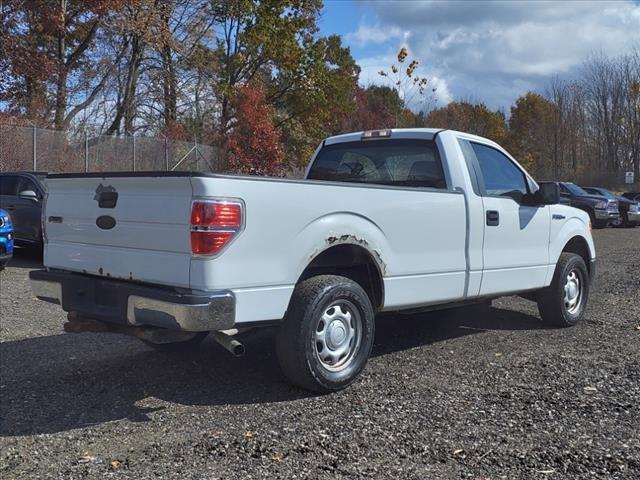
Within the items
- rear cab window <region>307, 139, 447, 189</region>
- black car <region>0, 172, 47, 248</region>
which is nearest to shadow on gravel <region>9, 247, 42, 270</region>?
black car <region>0, 172, 47, 248</region>

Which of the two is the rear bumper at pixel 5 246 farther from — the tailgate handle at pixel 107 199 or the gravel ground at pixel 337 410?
the tailgate handle at pixel 107 199

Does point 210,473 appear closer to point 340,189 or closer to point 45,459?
point 45,459

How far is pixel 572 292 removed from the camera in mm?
7297

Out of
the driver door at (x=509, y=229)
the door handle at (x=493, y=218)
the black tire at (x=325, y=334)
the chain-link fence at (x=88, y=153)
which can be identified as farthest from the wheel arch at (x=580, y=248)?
the chain-link fence at (x=88, y=153)

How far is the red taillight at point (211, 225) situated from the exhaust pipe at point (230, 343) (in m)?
0.65

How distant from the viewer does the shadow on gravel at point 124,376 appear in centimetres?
457

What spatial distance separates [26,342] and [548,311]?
5.19m

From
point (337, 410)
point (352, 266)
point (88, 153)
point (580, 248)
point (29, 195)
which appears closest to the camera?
point (337, 410)

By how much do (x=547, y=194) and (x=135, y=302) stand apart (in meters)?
4.17

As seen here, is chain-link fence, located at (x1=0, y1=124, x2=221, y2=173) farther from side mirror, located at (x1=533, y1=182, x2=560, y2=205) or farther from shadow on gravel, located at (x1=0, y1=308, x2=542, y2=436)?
side mirror, located at (x1=533, y1=182, x2=560, y2=205)

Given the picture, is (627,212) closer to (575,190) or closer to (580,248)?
(575,190)

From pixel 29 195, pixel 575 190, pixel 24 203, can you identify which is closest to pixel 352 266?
pixel 29 195

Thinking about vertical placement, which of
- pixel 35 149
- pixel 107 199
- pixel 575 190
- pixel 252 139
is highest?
pixel 252 139

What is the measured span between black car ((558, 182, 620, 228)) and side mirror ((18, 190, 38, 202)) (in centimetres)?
1767
